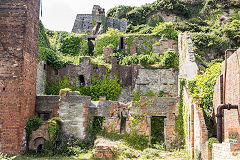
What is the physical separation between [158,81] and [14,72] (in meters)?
11.1

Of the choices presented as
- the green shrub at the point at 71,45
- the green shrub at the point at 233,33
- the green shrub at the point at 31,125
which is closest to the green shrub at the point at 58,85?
the green shrub at the point at 71,45

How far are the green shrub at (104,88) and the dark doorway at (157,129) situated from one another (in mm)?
4876

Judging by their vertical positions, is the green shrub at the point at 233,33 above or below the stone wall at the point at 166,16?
below

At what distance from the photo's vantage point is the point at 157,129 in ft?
57.0

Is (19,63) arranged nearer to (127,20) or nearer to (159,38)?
(159,38)

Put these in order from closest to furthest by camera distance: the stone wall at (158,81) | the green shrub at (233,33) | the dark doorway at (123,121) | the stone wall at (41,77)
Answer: the dark doorway at (123,121)
the stone wall at (41,77)
the stone wall at (158,81)
the green shrub at (233,33)

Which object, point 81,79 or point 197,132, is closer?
point 197,132

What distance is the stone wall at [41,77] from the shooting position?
20.7m

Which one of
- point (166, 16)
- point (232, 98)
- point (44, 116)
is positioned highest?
point (166, 16)

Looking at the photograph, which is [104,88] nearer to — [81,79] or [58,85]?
[81,79]

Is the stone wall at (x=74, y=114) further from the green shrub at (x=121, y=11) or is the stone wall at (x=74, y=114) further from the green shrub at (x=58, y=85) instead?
the green shrub at (x=121, y=11)

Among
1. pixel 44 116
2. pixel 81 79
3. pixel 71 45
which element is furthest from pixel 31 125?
pixel 71 45

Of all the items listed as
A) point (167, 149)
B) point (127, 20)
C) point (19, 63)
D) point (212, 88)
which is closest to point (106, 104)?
point (167, 149)

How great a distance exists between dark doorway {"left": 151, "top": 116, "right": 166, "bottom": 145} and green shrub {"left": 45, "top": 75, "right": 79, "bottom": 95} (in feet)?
24.5
